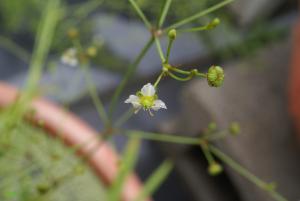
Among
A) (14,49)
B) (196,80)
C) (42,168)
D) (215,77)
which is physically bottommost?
(215,77)

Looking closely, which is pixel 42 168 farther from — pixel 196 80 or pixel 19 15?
pixel 19 15

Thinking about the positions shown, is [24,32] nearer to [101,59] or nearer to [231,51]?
[101,59]

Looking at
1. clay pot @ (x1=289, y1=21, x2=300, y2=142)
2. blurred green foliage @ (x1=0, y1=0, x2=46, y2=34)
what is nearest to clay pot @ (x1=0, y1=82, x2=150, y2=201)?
clay pot @ (x1=289, y1=21, x2=300, y2=142)

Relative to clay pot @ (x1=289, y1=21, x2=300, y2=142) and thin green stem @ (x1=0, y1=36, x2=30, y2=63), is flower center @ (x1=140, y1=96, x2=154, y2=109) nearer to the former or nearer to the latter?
clay pot @ (x1=289, y1=21, x2=300, y2=142)

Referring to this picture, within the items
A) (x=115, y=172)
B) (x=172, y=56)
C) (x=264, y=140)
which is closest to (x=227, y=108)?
(x=264, y=140)

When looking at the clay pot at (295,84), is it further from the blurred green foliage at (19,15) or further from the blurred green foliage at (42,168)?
the blurred green foliage at (19,15)

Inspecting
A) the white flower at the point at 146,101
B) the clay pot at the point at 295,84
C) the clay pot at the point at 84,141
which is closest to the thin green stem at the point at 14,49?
the clay pot at the point at 84,141

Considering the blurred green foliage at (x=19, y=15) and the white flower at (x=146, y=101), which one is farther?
the blurred green foliage at (x=19, y=15)

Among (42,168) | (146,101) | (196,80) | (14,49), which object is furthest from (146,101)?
(14,49)
